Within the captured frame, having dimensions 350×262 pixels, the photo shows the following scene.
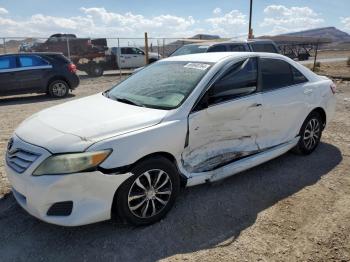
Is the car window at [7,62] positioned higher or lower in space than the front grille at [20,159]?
higher

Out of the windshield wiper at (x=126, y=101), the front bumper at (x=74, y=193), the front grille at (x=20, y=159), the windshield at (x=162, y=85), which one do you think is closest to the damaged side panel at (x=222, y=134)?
the windshield at (x=162, y=85)

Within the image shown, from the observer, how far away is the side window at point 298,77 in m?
5.07

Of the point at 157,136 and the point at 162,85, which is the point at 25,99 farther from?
the point at 157,136

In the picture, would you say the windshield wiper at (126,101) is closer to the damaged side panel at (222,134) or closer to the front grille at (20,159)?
the damaged side panel at (222,134)

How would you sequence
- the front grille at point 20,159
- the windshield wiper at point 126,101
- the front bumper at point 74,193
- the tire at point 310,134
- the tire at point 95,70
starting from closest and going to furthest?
1. the front bumper at point 74,193
2. the front grille at point 20,159
3. the windshield wiper at point 126,101
4. the tire at point 310,134
5. the tire at point 95,70

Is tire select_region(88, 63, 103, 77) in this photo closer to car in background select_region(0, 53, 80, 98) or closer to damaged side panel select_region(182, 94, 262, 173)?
car in background select_region(0, 53, 80, 98)

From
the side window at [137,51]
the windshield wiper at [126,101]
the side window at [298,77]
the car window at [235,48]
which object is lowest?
the side window at [137,51]

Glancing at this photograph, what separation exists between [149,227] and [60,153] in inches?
45.5

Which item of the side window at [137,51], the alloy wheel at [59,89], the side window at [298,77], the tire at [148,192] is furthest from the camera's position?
the side window at [137,51]

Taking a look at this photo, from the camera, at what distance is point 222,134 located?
4008 mm

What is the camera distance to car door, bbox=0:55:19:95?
1100cm

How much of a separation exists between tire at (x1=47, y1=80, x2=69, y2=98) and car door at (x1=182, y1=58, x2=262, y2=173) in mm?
8782

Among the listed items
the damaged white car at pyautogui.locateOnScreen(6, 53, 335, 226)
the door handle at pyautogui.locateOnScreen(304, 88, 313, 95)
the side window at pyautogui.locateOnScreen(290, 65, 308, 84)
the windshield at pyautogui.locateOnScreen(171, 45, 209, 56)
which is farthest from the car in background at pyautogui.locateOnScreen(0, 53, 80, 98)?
the door handle at pyautogui.locateOnScreen(304, 88, 313, 95)

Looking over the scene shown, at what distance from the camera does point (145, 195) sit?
3.41m
